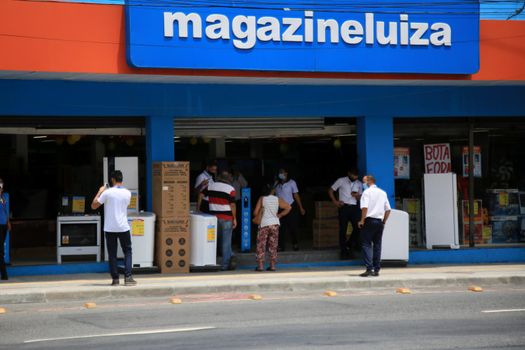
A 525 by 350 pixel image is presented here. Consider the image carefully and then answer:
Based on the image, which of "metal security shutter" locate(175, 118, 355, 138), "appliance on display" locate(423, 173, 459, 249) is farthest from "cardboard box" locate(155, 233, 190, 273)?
"appliance on display" locate(423, 173, 459, 249)

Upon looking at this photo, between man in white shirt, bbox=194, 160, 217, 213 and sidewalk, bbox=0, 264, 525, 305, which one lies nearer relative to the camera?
sidewalk, bbox=0, 264, 525, 305

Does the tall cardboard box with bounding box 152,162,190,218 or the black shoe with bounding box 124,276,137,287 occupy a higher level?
Result: the tall cardboard box with bounding box 152,162,190,218

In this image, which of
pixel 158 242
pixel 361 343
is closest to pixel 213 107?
pixel 158 242

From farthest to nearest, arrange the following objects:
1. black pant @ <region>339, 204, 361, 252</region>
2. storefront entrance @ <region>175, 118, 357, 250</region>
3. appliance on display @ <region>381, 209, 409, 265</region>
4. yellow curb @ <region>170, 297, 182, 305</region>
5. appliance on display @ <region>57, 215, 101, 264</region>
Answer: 1. storefront entrance @ <region>175, 118, 357, 250</region>
2. black pant @ <region>339, 204, 361, 252</region>
3. appliance on display @ <region>381, 209, 409, 265</region>
4. appliance on display @ <region>57, 215, 101, 264</region>
5. yellow curb @ <region>170, 297, 182, 305</region>

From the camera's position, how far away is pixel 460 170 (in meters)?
20.3

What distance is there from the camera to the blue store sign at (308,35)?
16.8 metres

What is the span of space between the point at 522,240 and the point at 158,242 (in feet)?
26.7

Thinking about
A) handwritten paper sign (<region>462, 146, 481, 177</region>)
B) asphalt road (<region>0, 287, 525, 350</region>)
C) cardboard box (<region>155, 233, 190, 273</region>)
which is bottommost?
asphalt road (<region>0, 287, 525, 350</region>)

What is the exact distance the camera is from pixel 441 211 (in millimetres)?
19797

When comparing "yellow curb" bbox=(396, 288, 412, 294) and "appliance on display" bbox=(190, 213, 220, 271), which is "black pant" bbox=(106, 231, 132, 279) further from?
"yellow curb" bbox=(396, 288, 412, 294)

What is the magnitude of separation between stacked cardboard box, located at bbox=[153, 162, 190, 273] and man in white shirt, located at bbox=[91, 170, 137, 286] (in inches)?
73.8

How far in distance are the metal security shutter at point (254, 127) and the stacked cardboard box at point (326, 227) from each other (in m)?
1.66

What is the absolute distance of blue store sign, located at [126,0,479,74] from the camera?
16.8 metres

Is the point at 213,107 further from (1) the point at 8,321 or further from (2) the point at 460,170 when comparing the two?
(1) the point at 8,321
